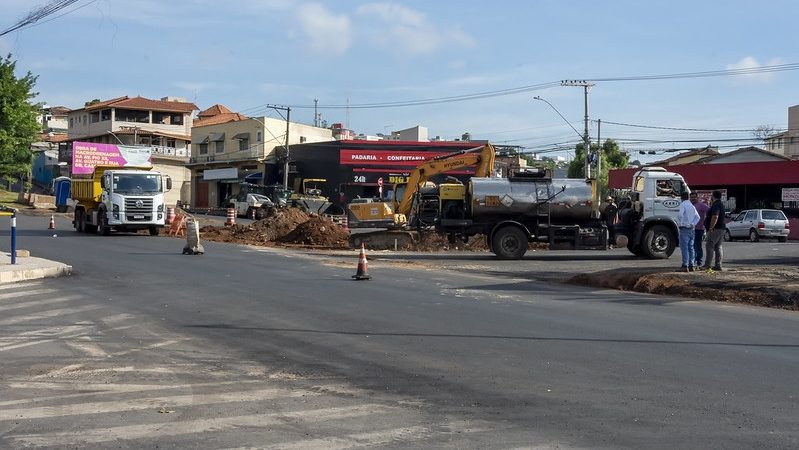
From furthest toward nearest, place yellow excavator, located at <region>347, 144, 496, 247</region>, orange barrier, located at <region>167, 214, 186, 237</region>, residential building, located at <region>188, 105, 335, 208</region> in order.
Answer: residential building, located at <region>188, 105, 335, 208</region> → orange barrier, located at <region>167, 214, 186, 237</region> → yellow excavator, located at <region>347, 144, 496, 247</region>

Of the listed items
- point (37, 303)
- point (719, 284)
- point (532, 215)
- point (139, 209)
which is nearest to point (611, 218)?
point (532, 215)

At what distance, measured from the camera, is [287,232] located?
1259 inches

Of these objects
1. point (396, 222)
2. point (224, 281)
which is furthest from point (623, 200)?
point (224, 281)

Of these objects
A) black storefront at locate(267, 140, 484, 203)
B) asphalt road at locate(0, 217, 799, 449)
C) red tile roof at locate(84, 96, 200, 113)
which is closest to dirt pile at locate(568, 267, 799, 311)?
asphalt road at locate(0, 217, 799, 449)

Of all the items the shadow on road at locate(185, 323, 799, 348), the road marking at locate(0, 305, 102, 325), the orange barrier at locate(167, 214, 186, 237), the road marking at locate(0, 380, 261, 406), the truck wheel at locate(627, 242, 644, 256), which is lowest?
the road marking at locate(0, 380, 261, 406)

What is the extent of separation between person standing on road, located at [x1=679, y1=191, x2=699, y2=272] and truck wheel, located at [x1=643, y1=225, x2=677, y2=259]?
592 cm

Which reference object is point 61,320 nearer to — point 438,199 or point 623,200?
point 438,199

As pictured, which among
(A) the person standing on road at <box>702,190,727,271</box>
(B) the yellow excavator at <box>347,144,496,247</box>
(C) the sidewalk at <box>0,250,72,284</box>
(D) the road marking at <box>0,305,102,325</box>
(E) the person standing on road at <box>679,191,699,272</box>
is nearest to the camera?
(D) the road marking at <box>0,305,102,325</box>

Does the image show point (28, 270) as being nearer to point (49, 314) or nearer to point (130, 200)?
point (49, 314)

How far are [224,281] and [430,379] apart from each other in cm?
908

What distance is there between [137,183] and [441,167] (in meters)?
12.3

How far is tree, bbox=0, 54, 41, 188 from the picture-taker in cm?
5517

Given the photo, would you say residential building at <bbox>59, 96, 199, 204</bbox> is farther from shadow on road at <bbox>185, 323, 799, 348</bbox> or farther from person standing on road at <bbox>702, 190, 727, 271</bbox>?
shadow on road at <bbox>185, 323, 799, 348</bbox>

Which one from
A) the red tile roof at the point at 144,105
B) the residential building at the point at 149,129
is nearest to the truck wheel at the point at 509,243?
A: the residential building at the point at 149,129
